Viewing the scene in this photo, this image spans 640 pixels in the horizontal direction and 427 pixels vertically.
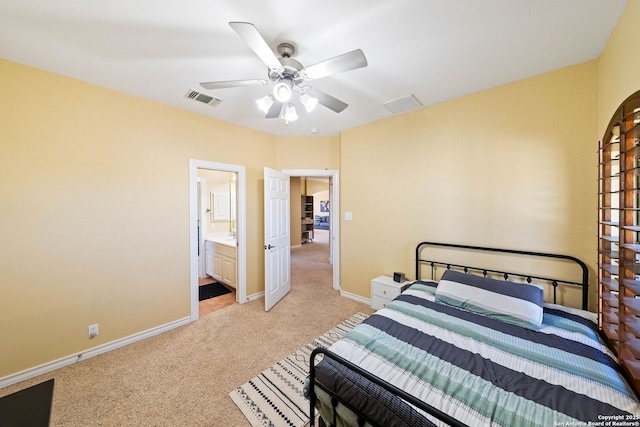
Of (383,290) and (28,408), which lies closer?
(28,408)

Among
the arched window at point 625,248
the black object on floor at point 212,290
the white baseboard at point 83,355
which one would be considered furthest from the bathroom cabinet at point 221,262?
the arched window at point 625,248

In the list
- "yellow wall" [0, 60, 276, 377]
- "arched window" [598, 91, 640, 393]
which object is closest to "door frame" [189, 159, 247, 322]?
"yellow wall" [0, 60, 276, 377]

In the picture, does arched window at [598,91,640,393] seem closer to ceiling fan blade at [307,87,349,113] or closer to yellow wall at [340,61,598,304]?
yellow wall at [340,61,598,304]

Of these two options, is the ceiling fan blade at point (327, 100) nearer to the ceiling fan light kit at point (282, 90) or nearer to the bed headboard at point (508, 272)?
the ceiling fan light kit at point (282, 90)

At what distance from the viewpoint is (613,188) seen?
1.80 m

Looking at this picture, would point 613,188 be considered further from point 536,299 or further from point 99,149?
point 99,149

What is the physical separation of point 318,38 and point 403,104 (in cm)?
149

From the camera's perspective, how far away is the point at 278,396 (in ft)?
6.21

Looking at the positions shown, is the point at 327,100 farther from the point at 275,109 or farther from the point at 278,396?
the point at 278,396

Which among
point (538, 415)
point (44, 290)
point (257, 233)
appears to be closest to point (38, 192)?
point (44, 290)

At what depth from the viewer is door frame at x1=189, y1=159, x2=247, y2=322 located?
3121 mm

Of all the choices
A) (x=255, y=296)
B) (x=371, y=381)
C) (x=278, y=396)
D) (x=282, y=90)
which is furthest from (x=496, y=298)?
(x=255, y=296)

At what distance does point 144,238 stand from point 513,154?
13.7 feet

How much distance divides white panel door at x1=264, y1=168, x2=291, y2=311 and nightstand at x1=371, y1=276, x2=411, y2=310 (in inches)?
58.1
